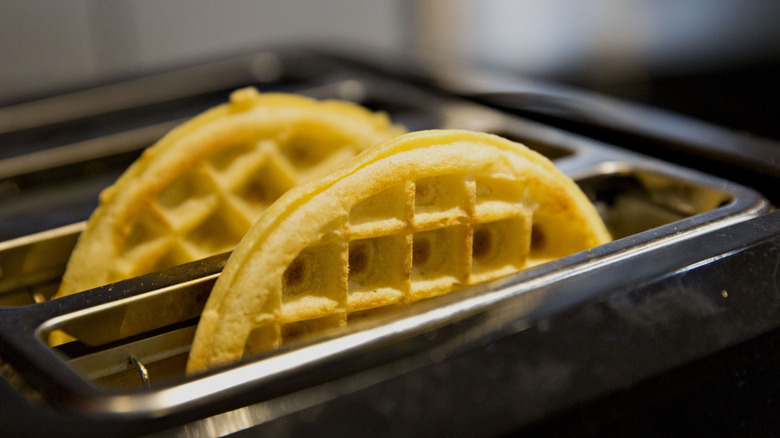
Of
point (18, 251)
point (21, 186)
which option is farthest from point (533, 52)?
point (18, 251)

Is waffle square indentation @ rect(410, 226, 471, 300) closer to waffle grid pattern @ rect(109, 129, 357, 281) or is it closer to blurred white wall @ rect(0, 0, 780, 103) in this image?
waffle grid pattern @ rect(109, 129, 357, 281)

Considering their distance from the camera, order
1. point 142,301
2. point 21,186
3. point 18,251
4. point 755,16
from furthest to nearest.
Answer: point 755,16
point 21,186
point 18,251
point 142,301

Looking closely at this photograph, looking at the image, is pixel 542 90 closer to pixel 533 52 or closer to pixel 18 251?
pixel 18 251

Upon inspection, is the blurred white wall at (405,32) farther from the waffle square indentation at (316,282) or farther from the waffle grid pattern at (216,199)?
the waffle square indentation at (316,282)

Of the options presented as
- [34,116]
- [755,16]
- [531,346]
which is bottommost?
[531,346]

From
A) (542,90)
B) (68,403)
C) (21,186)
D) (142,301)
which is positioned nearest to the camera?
(68,403)

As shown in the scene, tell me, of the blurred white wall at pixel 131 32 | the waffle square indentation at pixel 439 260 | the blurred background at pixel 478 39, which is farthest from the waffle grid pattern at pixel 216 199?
the blurred white wall at pixel 131 32

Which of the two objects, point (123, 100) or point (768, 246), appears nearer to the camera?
point (768, 246)

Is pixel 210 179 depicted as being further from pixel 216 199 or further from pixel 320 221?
pixel 320 221
